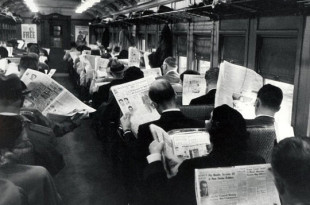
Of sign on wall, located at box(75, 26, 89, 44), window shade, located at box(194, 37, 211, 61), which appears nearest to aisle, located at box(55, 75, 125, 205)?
window shade, located at box(194, 37, 211, 61)

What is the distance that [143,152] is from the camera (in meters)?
2.76

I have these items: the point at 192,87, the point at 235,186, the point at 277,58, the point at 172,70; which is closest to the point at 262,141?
the point at 235,186

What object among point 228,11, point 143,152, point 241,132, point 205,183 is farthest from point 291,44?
point 205,183

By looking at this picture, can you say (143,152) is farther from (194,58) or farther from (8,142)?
(194,58)

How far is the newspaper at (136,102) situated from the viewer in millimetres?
3174

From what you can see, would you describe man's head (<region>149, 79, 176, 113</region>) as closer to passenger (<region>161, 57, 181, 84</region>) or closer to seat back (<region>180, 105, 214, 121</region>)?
seat back (<region>180, 105, 214, 121</region>)

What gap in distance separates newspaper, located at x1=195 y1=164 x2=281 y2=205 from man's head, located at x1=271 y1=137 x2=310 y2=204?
0.27 metres

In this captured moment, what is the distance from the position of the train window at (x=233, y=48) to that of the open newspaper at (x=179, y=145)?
10.1 ft

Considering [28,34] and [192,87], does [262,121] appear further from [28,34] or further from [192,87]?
[28,34]

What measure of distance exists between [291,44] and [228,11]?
1.45m

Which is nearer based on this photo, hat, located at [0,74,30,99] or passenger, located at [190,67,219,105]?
hat, located at [0,74,30,99]

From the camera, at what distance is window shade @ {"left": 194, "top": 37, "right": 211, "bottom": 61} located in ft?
21.5

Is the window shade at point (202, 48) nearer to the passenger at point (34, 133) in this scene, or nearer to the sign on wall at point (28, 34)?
the passenger at point (34, 133)

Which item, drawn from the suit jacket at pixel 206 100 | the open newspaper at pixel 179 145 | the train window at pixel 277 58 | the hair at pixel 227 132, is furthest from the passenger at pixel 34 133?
the train window at pixel 277 58
